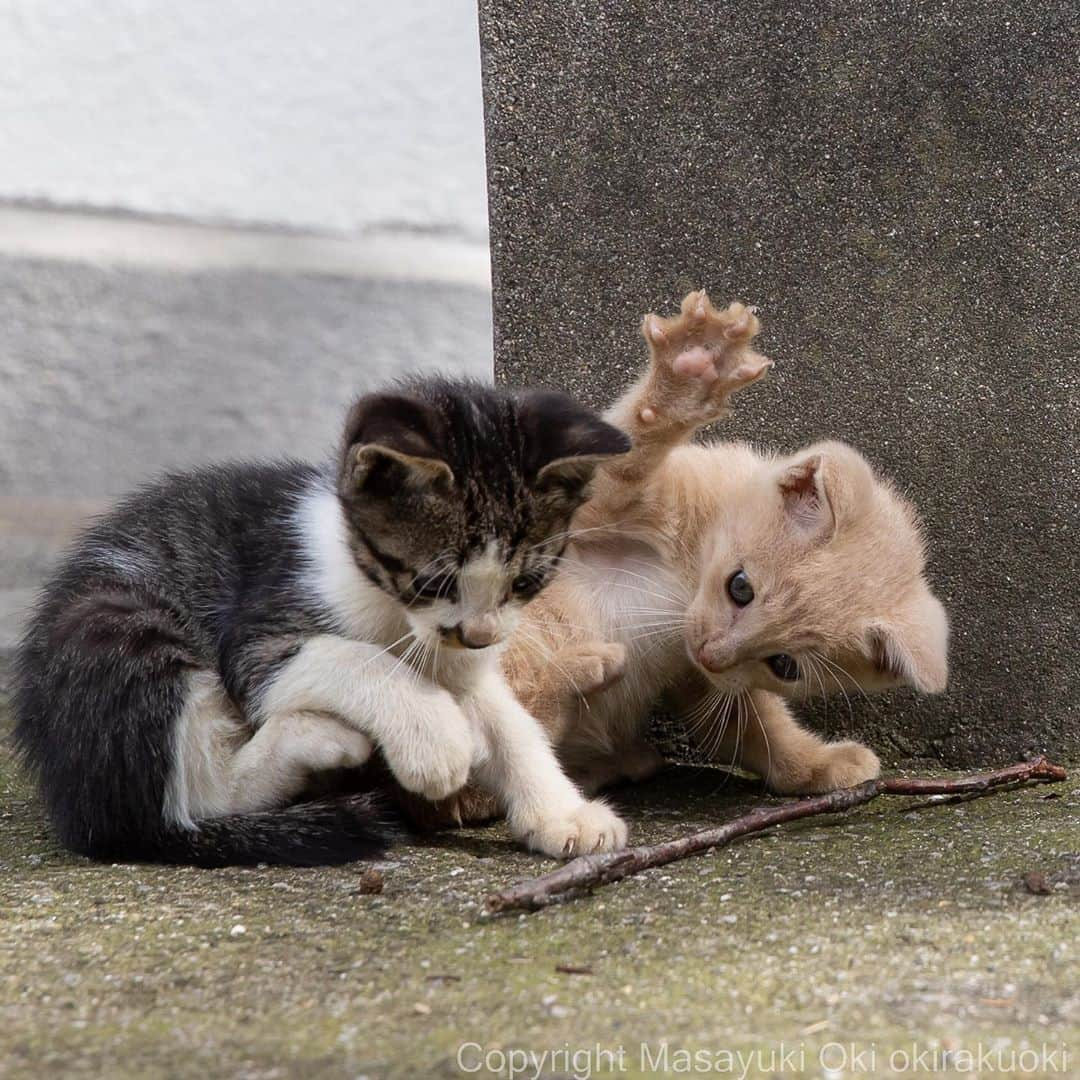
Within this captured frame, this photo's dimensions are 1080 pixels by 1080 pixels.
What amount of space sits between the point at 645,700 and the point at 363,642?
0.69 metres

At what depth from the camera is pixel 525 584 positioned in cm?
206

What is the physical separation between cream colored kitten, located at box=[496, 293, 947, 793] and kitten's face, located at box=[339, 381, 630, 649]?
0.32 metres

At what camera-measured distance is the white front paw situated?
1996mm

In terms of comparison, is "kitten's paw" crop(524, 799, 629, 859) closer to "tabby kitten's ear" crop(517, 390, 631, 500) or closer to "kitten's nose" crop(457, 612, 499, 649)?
"kitten's nose" crop(457, 612, 499, 649)

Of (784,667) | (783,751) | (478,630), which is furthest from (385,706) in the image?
(783,751)

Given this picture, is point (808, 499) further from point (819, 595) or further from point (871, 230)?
point (871, 230)

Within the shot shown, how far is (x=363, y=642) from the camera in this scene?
2109 mm

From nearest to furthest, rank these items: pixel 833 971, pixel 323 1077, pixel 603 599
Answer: pixel 323 1077, pixel 833 971, pixel 603 599

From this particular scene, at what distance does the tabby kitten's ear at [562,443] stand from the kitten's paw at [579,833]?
20.7 inches

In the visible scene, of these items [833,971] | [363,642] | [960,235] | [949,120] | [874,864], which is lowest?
[874,864]

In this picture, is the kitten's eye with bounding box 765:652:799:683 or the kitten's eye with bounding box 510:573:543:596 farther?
the kitten's eye with bounding box 765:652:799:683

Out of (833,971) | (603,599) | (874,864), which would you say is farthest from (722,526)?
(833,971)

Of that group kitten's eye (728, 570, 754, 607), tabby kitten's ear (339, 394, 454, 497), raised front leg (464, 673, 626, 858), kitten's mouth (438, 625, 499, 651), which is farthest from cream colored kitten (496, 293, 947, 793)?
tabby kitten's ear (339, 394, 454, 497)

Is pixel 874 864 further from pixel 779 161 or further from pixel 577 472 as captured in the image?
pixel 779 161
